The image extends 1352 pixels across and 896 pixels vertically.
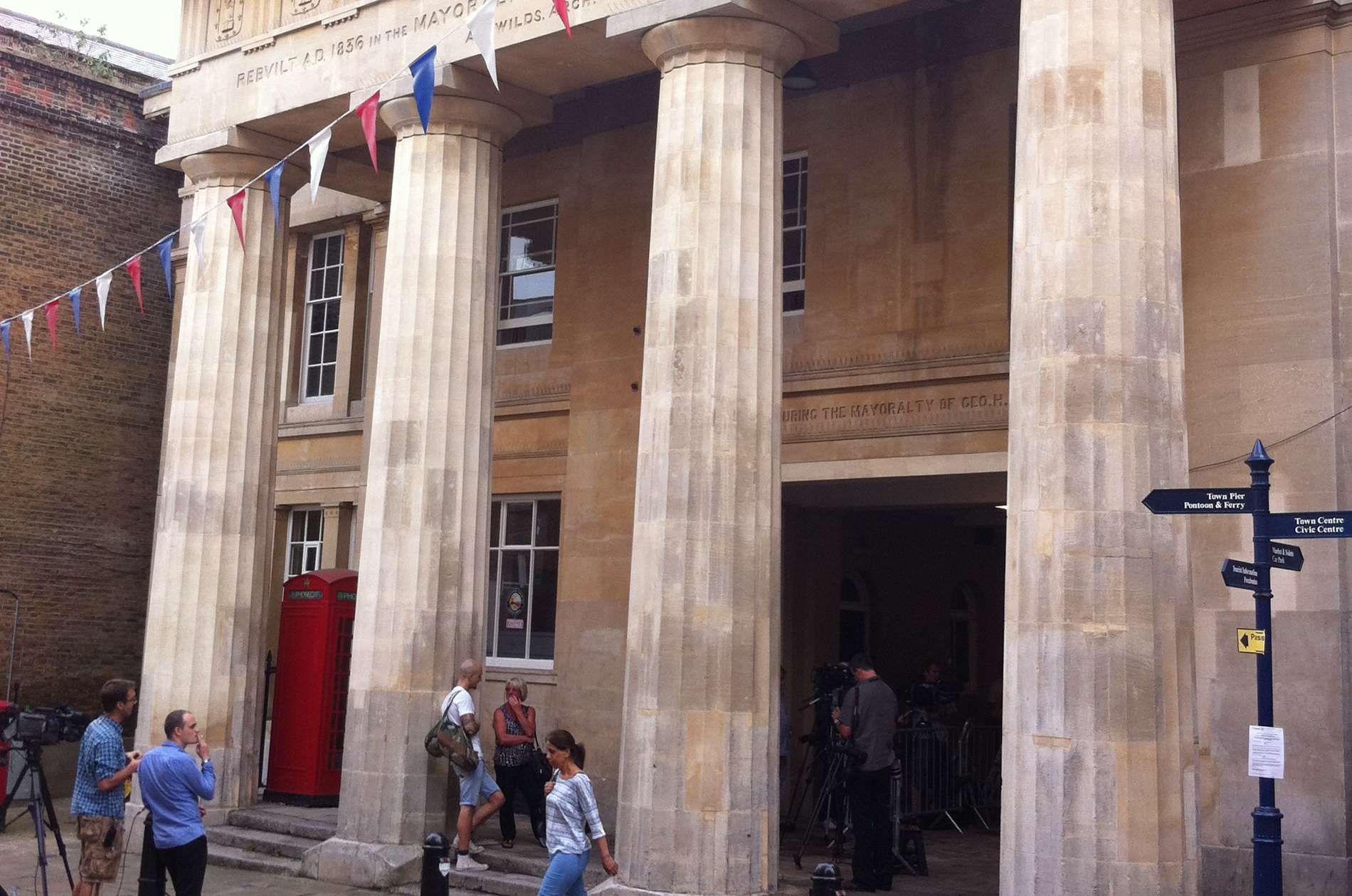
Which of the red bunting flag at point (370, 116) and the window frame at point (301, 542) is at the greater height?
the red bunting flag at point (370, 116)

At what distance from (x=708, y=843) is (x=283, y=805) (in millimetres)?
7227

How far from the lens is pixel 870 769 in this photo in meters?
12.3

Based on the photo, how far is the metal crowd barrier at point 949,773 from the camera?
15508 millimetres

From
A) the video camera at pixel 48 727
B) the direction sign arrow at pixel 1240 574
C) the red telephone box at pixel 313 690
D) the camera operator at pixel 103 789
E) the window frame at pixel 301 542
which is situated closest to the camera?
the direction sign arrow at pixel 1240 574

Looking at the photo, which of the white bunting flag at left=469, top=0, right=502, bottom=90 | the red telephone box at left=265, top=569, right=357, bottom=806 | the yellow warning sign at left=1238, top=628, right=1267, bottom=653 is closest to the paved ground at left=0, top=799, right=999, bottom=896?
the red telephone box at left=265, top=569, right=357, bottom=806

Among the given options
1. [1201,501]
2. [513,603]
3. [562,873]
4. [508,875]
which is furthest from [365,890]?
[1201,501]

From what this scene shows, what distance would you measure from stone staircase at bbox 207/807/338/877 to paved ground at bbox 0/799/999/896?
0.13m

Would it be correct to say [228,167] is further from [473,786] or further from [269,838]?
[473,786]

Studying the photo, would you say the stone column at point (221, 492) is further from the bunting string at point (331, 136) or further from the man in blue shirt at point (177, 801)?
the man in blue shirt at point (177, 801)

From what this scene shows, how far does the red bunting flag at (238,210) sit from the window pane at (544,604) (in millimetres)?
5121

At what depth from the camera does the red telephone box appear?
16.4 meters

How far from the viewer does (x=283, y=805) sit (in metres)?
16.6

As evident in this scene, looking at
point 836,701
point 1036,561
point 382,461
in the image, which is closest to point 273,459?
point 382,461

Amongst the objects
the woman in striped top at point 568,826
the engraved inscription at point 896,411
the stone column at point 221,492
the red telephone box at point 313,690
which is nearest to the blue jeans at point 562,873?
the woman in striped top at point 568,826
